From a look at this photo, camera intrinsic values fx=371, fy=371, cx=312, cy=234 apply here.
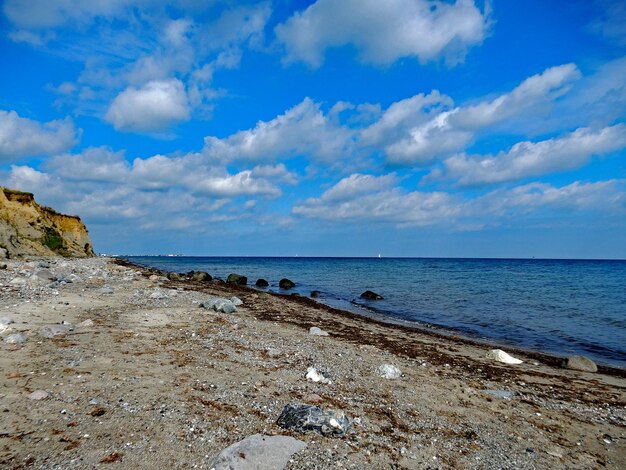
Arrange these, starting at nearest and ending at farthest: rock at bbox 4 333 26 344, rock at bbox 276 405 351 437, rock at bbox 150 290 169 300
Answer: rock at bbox 276 405 351 437, rock at bbox 4 333 26 344, rock at bbox 150 290 169 300

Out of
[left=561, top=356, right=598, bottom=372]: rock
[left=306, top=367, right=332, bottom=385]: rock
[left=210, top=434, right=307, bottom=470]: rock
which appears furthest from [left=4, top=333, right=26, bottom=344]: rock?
[left=561, top=356, right=598, bottom=372]: rock

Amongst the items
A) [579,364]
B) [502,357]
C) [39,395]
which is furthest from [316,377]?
[579,364]

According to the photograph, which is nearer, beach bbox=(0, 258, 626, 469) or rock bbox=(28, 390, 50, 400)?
beach bbox=(0, 258, 626, 469)

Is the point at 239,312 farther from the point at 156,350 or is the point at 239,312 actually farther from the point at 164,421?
the point at 164,421

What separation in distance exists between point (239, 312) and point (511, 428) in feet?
41.3

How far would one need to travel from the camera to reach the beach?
4.83m

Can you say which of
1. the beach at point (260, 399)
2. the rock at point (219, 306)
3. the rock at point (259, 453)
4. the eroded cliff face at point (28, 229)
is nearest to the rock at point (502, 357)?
the beach at point (260, 399)

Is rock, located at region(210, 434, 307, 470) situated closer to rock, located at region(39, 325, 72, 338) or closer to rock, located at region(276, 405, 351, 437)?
rock, located at region(276, 405, 351, 437)

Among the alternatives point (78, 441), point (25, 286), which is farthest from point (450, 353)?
point (25, 286)

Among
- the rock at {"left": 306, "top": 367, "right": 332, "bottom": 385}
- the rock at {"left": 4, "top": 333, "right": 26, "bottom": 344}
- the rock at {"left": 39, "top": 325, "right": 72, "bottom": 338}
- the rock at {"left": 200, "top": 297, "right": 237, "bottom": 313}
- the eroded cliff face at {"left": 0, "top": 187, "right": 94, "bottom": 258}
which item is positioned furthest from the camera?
the eroded cliff face at {"left": 0, "top": 187, "right": 94, "bottom": 258}

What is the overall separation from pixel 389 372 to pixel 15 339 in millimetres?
8546

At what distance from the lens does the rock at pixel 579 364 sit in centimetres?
1227

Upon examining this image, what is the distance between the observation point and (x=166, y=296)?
60.0 feet

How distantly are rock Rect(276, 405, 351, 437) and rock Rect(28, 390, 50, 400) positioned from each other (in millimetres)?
3604
